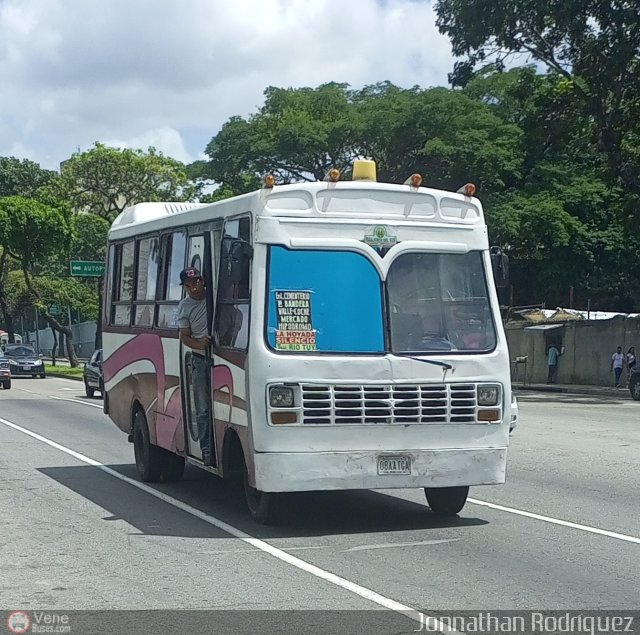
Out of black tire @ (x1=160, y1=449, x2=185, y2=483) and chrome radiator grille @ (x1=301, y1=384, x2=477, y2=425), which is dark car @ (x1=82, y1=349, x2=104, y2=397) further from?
chrome radiator grille @ (x1=301, y1=384, x2=477, y2=425)

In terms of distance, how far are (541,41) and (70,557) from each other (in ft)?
94.6

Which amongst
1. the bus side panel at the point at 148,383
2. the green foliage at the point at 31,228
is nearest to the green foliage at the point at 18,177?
the green foliage at the point at 31,228

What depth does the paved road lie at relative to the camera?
24.1 ft

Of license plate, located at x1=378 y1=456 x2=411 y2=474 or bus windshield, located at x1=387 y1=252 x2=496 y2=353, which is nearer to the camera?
license plate, located at x1=378 y1=456 x2=411 y2=474

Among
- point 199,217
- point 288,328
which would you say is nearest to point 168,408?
point 199,217

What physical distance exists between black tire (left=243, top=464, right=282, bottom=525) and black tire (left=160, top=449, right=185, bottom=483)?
2.98m

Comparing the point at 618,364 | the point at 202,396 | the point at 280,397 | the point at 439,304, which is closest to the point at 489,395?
the point at 439,304

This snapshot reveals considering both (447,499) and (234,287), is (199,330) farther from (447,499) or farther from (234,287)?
(447,499)

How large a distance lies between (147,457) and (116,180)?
41026 millimetres

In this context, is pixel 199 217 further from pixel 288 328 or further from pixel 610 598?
pixel 610 598

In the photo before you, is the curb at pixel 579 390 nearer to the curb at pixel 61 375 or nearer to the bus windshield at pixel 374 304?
the curb at pixel 61 375

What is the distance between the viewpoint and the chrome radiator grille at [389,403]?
917 centimetres

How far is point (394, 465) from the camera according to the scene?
30.7 ft

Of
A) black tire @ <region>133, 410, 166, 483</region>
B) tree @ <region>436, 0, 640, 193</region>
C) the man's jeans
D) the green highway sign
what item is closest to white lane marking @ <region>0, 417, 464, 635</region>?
black tire @ <region>133, 410, 166, 483</region>
